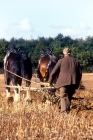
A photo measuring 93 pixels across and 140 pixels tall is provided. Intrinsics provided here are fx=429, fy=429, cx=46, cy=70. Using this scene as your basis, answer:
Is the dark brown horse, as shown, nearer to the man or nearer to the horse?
the horse

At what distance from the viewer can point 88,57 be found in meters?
59.7

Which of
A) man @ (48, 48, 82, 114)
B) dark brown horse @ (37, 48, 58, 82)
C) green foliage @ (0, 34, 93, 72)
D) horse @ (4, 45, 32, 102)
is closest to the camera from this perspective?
man @ (48, 48, 82, 114)

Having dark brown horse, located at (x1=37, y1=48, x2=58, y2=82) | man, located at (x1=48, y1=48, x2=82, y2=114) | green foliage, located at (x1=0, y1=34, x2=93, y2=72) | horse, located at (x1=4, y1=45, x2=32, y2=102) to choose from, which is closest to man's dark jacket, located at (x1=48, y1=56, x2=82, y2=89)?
man, located at (x1=48, y1=48, x2=82, y2=114)

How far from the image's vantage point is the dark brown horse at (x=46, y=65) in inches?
504

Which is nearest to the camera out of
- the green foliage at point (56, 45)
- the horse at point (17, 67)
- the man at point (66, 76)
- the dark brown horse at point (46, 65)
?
the man at point (66, 76)

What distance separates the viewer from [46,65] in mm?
13055

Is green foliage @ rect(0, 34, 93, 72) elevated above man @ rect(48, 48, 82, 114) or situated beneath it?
elevated above

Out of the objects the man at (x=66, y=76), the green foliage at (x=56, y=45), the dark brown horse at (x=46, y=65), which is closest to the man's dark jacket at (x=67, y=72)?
the man at (x=66, y=76)

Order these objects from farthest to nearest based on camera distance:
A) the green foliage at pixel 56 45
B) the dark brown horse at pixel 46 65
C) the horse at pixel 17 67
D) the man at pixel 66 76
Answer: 1. the green foliage at pixel 56 45
2. the horse at pixel 17 67
3. the dark brown horse at pixel 46 65
4. the man at pixel 66 76

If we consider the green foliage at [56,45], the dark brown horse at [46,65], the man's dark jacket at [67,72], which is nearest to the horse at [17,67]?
the dark brown horse at [46,65]

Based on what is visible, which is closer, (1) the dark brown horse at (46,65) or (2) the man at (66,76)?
(2) the man at (66,76)

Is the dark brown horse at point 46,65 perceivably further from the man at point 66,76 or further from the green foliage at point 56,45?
the green foliage at point 56,45

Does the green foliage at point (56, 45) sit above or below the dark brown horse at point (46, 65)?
above

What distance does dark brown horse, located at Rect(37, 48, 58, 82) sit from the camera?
42.0ft
